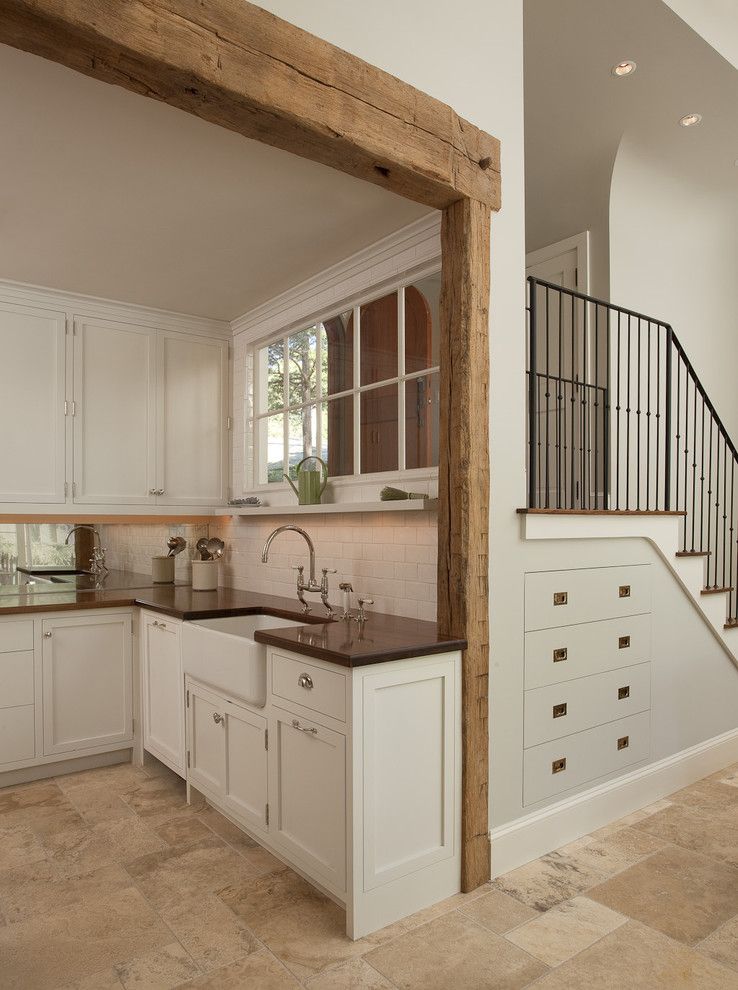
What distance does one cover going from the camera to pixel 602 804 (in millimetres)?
3057

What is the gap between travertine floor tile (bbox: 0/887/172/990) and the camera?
210 cm

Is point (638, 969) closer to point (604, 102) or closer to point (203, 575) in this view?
point (203, 575)

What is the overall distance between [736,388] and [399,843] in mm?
4399

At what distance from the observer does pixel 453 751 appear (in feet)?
8.27

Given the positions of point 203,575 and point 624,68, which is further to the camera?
point 203,575

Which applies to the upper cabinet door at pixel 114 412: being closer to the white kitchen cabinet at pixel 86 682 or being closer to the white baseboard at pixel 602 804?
the white kitchen cabinet at pixel 86 682

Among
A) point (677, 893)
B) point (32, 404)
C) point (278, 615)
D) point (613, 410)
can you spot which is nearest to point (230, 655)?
point (278, 615)

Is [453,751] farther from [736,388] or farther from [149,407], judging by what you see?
[736,388]

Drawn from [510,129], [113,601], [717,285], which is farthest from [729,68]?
[113,601]

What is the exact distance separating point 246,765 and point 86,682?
4.44ft

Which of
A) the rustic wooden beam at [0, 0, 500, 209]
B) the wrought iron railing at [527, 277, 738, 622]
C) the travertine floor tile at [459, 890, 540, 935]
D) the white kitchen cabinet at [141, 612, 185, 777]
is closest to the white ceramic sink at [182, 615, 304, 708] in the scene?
the white kitchen cabinet at [141, 612, 185, 777]

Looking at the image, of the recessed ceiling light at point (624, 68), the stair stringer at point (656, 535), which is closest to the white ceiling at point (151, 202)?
the recessed ceiling light at point (624, 68)

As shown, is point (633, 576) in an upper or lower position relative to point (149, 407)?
lower

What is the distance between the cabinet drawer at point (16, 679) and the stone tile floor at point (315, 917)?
22.3 inches
